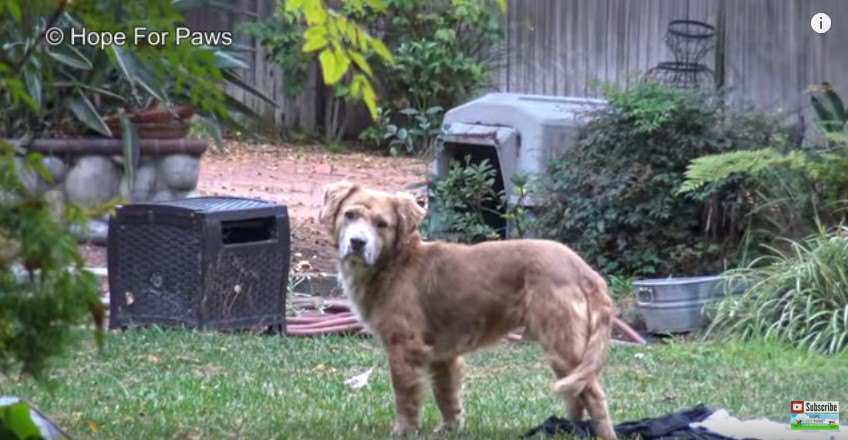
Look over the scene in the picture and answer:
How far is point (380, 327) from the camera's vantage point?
21.8 ft

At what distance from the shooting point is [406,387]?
6.53 m

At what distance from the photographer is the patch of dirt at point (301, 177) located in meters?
14.7

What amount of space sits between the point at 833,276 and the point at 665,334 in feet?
4.48

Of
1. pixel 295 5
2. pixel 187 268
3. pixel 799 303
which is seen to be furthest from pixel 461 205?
pixel 295 5

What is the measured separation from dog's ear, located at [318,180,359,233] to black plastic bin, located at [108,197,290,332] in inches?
130

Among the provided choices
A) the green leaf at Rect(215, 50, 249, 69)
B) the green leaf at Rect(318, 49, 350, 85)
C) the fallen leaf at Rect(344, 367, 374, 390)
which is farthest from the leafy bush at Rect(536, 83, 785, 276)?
the green leaf at Rect(318, 49, 350, 85)

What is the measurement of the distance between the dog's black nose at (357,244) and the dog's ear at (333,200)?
25 centimetres

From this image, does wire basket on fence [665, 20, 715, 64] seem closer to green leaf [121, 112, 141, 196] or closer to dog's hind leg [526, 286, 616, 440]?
green leaf [121, 112, 141, 196]

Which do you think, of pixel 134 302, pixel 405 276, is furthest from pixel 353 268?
pixel 134 302

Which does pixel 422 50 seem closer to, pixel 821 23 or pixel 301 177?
pixel 301 177

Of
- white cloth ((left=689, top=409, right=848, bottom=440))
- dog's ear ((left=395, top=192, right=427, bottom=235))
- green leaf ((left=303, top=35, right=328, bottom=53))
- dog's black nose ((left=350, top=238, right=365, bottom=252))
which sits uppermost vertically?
green leaf ((left=303, top=35, right=328, bottom=53))

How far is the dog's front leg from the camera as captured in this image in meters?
6.50

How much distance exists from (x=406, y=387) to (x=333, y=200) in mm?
935

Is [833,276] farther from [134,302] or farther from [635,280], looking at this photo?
[134,302]
